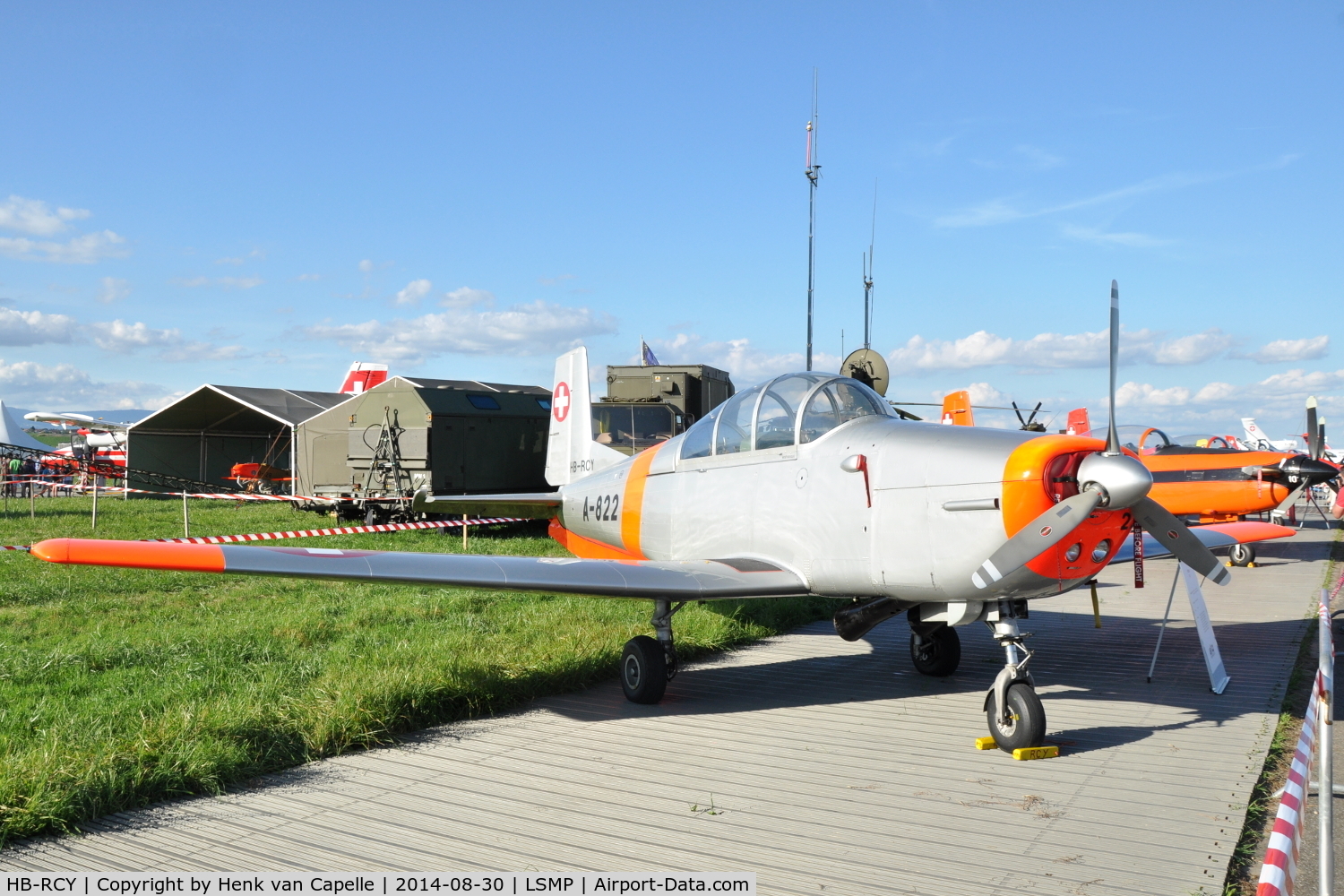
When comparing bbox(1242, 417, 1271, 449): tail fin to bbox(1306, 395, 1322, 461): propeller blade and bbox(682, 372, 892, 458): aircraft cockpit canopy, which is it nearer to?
bbox(1306, 395, 1322, 461): propeller blade

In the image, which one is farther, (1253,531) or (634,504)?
(1253,531)

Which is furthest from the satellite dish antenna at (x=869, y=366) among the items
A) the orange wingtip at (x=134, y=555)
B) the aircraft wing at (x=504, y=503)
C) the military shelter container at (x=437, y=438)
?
the orange wingtip at (x=134, y=555)

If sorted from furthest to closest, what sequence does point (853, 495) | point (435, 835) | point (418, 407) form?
point (418, 407) < point (853, 495) < point (435, 835)

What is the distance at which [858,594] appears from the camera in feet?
20.5

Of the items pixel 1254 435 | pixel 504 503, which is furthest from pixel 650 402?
pixel 1254 435

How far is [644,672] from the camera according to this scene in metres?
6.61

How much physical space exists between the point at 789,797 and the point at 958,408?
14358 mm

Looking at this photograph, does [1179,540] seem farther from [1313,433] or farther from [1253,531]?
[1313,433]

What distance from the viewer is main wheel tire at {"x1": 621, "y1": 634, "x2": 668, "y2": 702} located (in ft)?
21.7

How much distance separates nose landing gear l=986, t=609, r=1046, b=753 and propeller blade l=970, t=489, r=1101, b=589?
59 centimetres

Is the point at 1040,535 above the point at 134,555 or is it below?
above

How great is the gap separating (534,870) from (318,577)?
2591 millimetres

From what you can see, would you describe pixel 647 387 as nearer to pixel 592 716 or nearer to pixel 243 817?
pixel 592 716

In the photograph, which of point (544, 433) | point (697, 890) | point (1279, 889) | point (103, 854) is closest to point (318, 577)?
point (103, 854)
